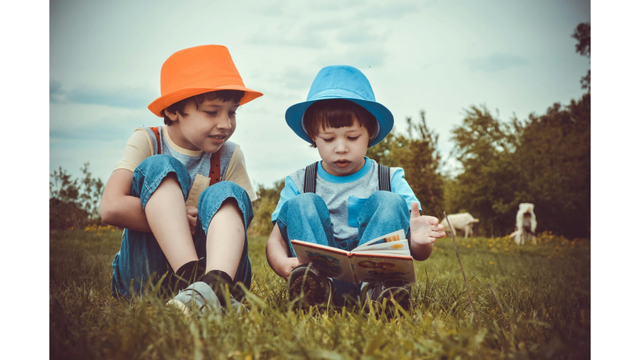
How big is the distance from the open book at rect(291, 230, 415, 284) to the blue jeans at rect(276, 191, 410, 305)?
0.09 m

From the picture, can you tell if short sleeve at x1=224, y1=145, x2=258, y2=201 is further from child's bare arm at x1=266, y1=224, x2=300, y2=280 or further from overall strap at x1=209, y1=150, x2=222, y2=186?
child's bare arm at x1=266, y1=224, x2=300, y2=280

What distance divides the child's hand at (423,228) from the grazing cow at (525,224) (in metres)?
8.62

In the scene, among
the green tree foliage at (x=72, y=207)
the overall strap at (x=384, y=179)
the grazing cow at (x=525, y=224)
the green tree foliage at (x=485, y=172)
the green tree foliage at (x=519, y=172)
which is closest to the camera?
the overall strap at (x=384, y=179)

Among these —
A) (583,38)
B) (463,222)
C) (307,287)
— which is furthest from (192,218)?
(463,222)

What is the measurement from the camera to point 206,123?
180 centimetres

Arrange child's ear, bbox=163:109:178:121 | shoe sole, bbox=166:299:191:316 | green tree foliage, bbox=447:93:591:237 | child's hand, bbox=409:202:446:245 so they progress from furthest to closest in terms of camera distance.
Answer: green tree foliage, bbox=447:93:591:237 < child's ear, bbox=163:109:178:121 < child's hand, bbox=409:202:446:245 < shoe sole, bbox=166:299:191:316

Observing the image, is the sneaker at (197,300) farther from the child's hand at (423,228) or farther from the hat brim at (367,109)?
the hat brim at (367,109)

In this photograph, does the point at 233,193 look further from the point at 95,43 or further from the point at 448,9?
the point at 448,9

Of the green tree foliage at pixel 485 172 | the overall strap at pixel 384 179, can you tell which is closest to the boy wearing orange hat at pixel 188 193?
the overall strap at pixel 384 179

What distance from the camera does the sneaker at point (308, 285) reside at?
1.48 meters

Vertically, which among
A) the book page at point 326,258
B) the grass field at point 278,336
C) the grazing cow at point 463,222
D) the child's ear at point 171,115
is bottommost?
the grazing cow at point 463,222

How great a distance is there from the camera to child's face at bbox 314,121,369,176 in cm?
188

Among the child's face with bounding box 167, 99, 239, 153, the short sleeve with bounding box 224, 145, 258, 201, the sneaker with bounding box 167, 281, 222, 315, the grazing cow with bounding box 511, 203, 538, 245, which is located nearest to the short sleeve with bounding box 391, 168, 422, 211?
the short sleeve with bounding box 224, 145, 258, 201

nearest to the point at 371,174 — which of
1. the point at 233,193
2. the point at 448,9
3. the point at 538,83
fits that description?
the point at 233,193
